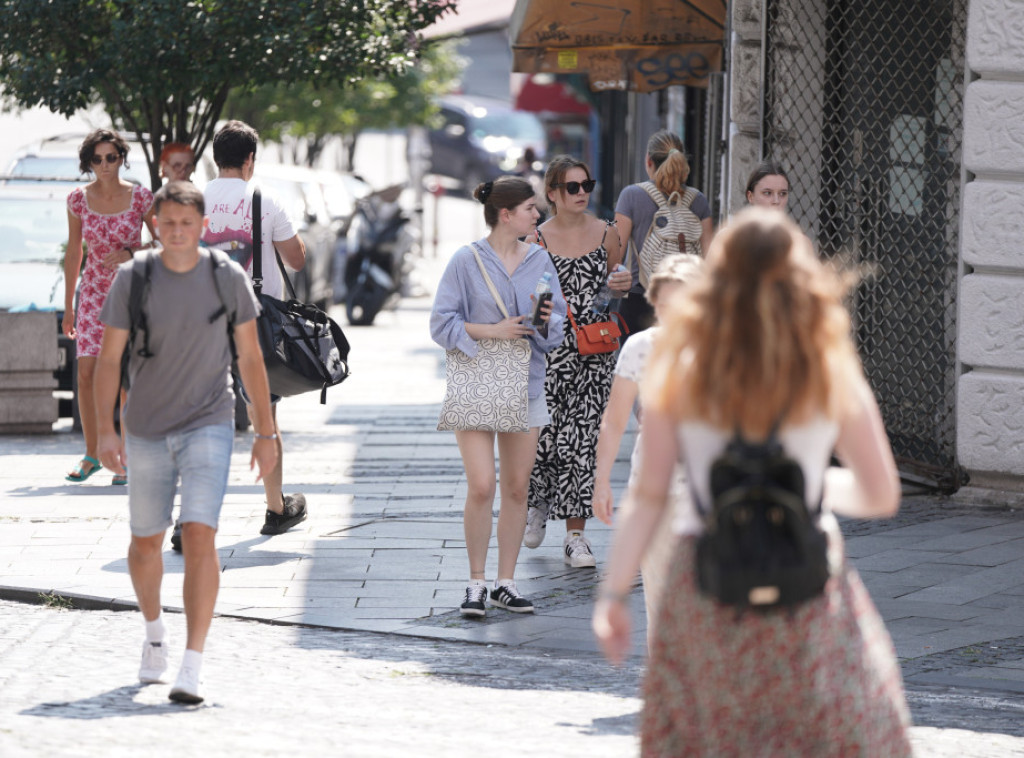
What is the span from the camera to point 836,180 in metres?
10.7

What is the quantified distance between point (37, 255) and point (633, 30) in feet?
15.8

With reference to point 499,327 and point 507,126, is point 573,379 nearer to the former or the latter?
point 499,327

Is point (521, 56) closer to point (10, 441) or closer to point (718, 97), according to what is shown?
point (718, 97)

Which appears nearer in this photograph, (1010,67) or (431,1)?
(1010,67)

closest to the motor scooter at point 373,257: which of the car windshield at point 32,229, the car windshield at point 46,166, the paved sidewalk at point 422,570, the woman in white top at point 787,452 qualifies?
the car windshield at point 46,166

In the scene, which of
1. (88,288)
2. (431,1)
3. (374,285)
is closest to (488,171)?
(374,285)

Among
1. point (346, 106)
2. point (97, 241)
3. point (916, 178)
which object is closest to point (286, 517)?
point (97, 241)

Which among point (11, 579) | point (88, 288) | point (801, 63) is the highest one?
point (801, 63)

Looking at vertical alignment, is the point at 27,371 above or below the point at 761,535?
below

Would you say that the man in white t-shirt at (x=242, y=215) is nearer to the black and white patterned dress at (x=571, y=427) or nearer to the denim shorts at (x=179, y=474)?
the black and white patterned dress at (x=571, y=427)

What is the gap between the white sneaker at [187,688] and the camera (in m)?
5.37

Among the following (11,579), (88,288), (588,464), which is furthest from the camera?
(88,288)

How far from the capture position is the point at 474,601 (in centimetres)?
679

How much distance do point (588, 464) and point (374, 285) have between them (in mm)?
13525
